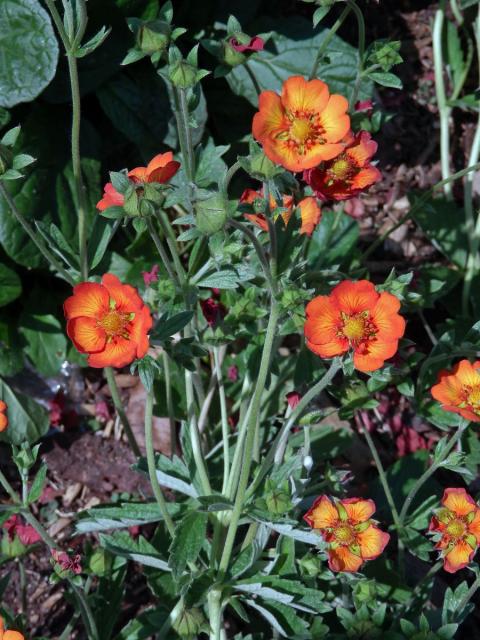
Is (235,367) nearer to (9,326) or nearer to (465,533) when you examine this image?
(9,326)

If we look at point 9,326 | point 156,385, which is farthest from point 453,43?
point 9,326

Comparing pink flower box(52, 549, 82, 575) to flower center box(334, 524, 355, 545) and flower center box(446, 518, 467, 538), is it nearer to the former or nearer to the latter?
flower center box(334, 524, 355, 545)

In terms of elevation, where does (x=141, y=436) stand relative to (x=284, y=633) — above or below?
below

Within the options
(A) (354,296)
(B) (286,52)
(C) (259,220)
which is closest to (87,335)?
(C) (259,220)

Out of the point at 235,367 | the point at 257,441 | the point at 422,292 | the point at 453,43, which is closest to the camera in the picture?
the point at 257,441

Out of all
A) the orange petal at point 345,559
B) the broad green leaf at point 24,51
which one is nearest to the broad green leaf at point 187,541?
the orange petal at point 345,559

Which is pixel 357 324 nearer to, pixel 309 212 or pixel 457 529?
pixel 309 212

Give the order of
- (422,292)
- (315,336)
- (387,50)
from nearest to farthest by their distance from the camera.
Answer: (315,336)
(387,50)
(422,292)
